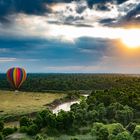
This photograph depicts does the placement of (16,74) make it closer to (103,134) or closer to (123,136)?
(103,134)

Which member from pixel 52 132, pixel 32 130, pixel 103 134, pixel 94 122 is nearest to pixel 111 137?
pixel 103 134

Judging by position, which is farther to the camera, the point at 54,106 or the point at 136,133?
the point at 54,106

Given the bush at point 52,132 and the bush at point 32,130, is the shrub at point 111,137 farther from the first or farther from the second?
the bush at point 32,130

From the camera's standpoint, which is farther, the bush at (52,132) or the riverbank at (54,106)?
the riverbank at (54,106)

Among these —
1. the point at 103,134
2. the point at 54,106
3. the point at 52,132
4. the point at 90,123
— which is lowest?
the point at 54,106

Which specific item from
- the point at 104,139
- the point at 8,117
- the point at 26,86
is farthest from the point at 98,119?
the point at 26,86

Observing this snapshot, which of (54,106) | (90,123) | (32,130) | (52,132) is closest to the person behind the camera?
(32,130)

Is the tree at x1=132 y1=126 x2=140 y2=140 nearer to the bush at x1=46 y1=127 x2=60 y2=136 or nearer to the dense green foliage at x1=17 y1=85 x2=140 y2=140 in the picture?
the dense green foliage at x1=17 y1=85 x2=140 y2=140

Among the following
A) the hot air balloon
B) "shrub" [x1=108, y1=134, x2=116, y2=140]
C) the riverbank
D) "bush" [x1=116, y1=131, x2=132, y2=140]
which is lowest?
the riverbank

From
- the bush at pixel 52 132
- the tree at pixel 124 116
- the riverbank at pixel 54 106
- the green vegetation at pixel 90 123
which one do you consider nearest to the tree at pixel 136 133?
the green vegetation at pixel 90 123

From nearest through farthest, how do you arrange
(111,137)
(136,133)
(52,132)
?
(111,137)
(136,133)
(52,132)

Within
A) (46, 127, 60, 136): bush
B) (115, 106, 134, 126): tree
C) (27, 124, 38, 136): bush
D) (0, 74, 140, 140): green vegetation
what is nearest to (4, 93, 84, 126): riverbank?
(0, 74, 140, 140): green vegetation

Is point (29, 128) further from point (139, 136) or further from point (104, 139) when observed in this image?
point (139, 136)
